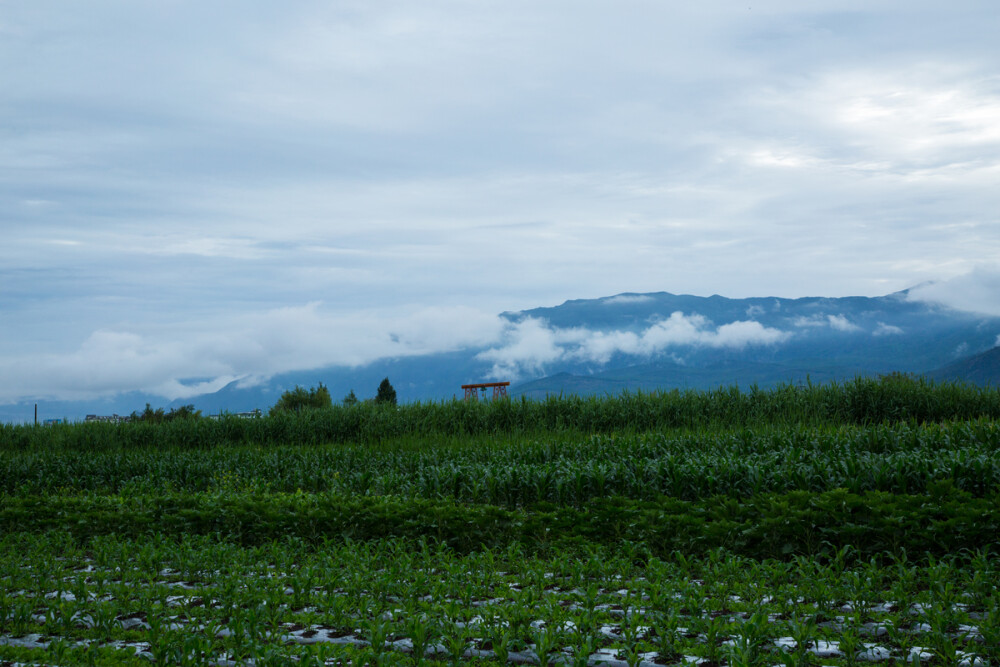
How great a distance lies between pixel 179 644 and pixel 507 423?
13400 mm

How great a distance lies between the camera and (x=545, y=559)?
7711 millimetres

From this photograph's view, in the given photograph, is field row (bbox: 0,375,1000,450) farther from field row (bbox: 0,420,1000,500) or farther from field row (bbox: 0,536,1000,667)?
field row (bbox: 0,536,1000,667)

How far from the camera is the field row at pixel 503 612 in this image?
15.1 feet

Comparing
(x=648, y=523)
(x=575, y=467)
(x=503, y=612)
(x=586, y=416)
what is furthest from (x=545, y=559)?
(x=586, y=416)

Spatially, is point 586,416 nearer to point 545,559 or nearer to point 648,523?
point 648,523

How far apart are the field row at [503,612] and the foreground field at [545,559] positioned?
0.08 feet

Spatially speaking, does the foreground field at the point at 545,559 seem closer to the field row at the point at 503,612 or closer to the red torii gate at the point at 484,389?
the field row at the point at 503,612

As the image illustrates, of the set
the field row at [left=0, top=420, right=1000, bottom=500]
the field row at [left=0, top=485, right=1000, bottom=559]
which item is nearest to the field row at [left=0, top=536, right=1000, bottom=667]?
the field row at [left=0, top=485, right=1000, bottom=559]

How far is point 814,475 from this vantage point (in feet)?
28.6

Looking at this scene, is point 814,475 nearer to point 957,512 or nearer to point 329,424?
point 957,512

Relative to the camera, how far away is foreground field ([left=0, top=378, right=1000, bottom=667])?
15.7ft

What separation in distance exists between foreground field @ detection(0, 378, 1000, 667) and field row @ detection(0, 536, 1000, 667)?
24 mm

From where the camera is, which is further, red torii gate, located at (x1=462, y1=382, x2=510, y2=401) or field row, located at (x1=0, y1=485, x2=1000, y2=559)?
red torii gate, located at (x1=462, y1=382, x2=510, y2=401)

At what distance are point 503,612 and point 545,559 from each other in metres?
2.52
